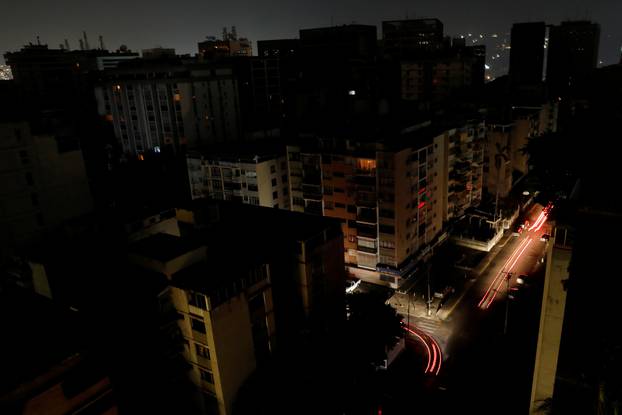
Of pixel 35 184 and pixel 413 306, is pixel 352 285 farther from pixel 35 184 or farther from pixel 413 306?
pixel 35 184

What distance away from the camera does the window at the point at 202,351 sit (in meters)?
25.8

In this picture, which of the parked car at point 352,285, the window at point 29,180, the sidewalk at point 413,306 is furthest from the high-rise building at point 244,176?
the window at point 29,180

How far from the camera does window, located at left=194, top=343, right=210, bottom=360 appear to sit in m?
25.8

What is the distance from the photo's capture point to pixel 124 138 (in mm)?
77375

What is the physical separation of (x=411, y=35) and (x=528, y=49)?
31353mm

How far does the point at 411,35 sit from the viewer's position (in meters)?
132

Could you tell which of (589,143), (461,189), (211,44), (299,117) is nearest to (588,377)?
(589,143)

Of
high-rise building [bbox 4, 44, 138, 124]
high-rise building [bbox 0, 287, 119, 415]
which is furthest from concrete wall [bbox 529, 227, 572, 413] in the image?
high-rise building [bbox 4, 44, 138, 124]

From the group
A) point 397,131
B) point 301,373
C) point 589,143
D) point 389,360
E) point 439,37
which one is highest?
point 439,37

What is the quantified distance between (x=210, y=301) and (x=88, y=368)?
6986mm

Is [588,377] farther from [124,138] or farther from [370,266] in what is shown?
[124,138]

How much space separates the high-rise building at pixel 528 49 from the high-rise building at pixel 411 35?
1994 centimetres

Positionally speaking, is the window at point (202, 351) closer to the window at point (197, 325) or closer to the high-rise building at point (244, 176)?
the window at point (197, 325)

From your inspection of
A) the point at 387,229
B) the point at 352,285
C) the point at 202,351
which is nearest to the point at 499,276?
the point at 387,229
